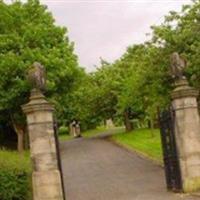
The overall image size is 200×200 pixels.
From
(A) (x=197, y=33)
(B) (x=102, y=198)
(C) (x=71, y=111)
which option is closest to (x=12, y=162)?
(B) (x=102, y=198)

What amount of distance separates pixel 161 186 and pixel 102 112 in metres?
39.2

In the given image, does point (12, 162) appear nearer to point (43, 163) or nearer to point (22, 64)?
point (43, 163)

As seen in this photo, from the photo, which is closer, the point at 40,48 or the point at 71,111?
the point at 40,48

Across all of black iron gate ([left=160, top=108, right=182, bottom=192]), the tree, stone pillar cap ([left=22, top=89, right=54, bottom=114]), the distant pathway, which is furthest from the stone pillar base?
the tree

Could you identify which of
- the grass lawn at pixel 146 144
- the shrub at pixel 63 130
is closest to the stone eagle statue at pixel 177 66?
the grass lawn at pixel 146 144

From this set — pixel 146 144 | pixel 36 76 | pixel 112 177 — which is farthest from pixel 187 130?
pixel 146 144

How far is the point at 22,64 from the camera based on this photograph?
127 feet

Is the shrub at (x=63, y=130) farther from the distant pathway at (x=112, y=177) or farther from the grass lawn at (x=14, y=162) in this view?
the grass lawn at (x=14, y=162)

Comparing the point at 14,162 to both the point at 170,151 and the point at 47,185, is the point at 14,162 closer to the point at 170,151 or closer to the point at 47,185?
the point at 47,185

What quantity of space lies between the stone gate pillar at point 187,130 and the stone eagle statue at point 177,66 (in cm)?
46

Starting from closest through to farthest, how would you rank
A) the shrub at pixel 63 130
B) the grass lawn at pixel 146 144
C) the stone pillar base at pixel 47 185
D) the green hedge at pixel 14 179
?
the green hedge at pixel 14 179 < the stone pillar base at pixel 47 185 < the grass lawn at pixel 146 144 < the shrub at pixel 63 130

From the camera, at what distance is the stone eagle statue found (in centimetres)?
1897

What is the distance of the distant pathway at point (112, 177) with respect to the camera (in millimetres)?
19406

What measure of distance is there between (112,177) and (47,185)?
790 centimetres
